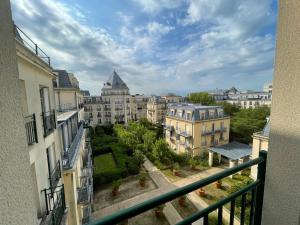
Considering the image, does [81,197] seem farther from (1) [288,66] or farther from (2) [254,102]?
(2) [254,102]

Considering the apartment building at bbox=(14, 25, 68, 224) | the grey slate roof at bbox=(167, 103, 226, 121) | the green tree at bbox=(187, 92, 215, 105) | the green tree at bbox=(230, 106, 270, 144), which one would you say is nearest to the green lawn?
the grey slate roof at bbox=(167, 103, 226, 121)

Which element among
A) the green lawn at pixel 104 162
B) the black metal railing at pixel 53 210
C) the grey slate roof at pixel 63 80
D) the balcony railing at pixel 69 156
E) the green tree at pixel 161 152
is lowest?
the green lawn at pixel 104 162

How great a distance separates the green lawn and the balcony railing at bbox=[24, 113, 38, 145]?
11.0m

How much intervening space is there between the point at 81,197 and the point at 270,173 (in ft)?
23.7

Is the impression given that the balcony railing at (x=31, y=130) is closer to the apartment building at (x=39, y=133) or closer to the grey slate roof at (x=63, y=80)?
the apartment building at (x=39, y=133)

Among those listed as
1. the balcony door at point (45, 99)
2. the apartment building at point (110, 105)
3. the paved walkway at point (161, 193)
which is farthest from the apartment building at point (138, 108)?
the balcony door at point (45, 99)

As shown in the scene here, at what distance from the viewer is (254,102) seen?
38.3m

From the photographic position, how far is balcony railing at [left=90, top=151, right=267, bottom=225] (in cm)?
83

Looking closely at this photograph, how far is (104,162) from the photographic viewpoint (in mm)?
15898

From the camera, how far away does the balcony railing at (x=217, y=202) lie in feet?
2.72

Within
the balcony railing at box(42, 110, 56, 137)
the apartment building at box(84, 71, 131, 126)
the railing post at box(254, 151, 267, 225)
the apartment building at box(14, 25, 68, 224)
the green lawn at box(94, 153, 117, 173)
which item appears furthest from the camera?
the apartment building at box(84, 71, 131, 126)

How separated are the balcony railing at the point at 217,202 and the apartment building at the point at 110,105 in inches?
1252

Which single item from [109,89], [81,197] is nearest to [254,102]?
[109,89]

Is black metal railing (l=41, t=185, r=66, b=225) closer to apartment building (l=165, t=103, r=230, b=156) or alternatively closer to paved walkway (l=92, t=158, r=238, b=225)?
paved walkway (l=92, t=158, r=238, b=225)
